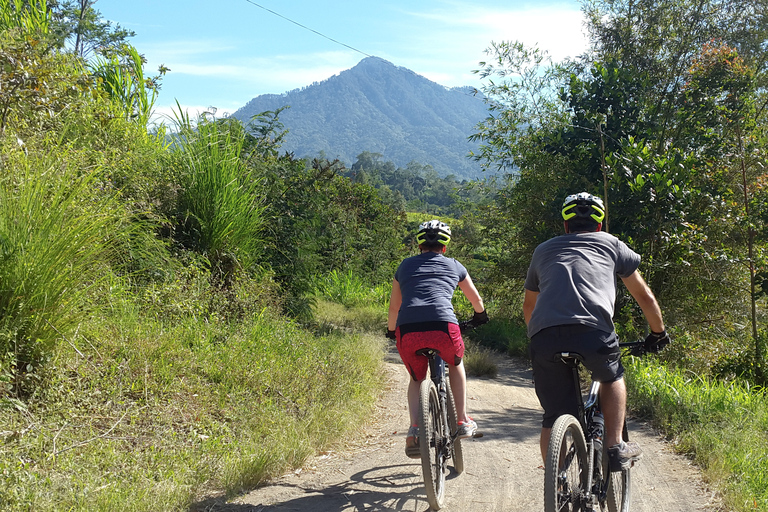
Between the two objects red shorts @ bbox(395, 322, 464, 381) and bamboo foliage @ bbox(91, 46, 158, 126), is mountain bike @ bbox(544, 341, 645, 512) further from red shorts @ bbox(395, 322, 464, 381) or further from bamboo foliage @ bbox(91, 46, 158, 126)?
bamboo foliage @ bbox(91, 46, 158, 126)

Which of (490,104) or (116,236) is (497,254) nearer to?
(490,104)

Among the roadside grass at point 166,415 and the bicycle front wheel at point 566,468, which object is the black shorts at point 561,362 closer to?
the bicycle front wheel at point 566,468

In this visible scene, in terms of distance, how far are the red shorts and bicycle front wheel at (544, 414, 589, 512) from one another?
1.27m

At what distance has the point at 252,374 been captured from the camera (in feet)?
19.4

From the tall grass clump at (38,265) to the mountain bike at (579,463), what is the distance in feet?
12.2

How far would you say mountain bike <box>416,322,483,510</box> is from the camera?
12.4 feet

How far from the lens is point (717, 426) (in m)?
5.40

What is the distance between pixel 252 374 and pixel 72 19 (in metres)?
35.1

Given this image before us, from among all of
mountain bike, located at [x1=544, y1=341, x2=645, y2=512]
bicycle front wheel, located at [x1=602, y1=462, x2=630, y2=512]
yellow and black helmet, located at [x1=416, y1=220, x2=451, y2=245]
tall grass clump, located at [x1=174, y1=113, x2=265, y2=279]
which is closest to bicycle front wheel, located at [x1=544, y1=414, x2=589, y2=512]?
mountain bike, located at [x1=544, y1=341, x2=645, y2=512]

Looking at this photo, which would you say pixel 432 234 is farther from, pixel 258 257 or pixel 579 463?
pixel 258 257

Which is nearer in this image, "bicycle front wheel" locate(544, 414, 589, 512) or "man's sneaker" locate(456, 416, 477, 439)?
"bicycle front wheel" locate(544, 414, 589, 512)

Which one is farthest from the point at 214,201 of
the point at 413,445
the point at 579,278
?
the point at 579,278

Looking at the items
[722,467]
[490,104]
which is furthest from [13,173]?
[490,104]

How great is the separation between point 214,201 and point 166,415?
140 inches
